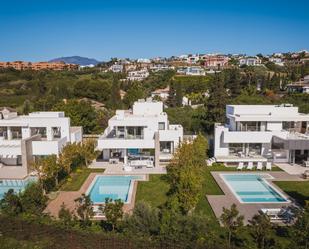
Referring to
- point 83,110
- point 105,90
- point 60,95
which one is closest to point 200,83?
point 105,90

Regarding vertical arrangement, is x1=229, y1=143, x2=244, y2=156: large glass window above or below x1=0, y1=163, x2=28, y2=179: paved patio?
above

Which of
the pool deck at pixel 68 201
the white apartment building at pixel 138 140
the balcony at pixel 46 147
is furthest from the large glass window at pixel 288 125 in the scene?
the balcony at pixel 46 147

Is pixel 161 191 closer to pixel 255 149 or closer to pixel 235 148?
pixel 235 148

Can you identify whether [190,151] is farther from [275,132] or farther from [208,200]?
[275,132]

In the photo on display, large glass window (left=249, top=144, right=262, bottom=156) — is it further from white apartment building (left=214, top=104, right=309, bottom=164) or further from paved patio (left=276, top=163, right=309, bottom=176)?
paved patio (left=276, top=163, right=309, bottom=176)

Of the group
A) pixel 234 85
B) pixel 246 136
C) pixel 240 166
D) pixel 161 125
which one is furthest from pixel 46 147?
pixel 234 85

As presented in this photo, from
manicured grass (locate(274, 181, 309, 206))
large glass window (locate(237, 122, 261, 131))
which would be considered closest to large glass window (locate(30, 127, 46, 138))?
large glass window (locate(237, 122, 261, 131))

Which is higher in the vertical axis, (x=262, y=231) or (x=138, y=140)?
(x=138, y=140)

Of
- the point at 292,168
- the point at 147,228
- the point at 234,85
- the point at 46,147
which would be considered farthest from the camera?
the point at 234,85
